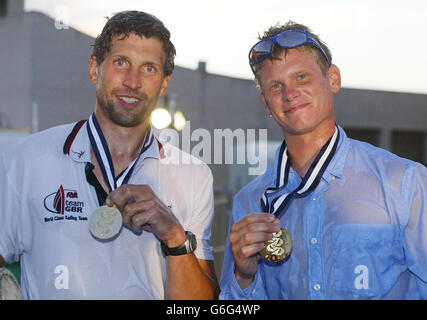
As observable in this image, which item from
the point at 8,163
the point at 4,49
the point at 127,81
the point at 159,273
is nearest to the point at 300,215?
the point at 159,273

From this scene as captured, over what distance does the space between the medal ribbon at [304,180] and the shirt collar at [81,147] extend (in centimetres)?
69

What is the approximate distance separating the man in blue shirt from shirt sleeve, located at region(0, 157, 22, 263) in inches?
44.7

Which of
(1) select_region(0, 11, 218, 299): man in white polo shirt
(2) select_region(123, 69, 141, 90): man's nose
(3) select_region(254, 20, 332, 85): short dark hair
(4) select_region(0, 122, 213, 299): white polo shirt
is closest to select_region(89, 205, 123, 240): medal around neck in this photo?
(1) select_region(0, 11, 218, 299): man in white polo shirt

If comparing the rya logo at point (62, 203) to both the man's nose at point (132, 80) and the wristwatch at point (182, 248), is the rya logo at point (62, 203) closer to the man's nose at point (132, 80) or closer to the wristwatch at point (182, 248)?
the wristwatch at point (182, 248)

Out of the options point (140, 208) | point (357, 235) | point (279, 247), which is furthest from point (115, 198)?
point (357, 235)

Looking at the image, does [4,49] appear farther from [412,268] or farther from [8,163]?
[412,268]

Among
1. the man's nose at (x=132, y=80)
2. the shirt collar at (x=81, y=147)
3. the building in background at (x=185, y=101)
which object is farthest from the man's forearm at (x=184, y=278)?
the building in background at (x=185, y=101)

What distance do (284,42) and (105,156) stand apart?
1.15 m

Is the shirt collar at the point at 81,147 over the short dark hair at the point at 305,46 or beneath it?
beneath

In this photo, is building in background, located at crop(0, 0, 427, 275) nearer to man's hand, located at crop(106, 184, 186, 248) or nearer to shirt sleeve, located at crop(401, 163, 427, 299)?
man's hand, located at crop(106, 184, 186, 248)

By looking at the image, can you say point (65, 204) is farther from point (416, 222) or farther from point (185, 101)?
point (185, 101)

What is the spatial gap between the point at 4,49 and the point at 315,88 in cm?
1865

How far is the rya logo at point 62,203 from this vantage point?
2.58 meters

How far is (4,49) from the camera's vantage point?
736 inches
